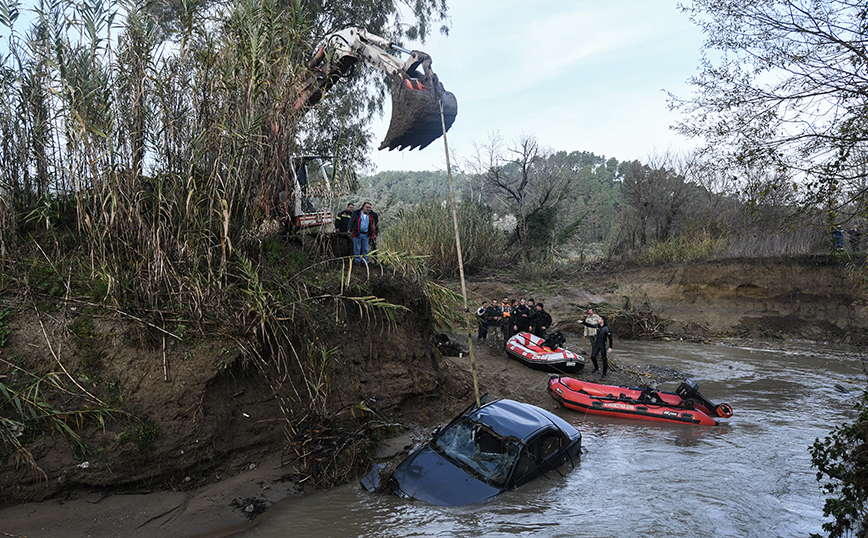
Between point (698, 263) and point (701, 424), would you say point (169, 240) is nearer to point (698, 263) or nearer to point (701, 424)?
point (701, 424)

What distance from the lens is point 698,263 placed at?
23.0 m

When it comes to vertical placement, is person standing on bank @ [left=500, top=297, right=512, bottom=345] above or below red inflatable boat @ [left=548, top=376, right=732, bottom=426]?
above

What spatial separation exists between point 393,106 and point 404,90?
15.1 inches

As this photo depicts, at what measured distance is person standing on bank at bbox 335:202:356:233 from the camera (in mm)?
9867

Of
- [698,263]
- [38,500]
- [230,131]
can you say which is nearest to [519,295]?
[698,263]

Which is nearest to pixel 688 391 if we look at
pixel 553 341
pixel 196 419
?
pixel 553 341

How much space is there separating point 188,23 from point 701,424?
1042 cm

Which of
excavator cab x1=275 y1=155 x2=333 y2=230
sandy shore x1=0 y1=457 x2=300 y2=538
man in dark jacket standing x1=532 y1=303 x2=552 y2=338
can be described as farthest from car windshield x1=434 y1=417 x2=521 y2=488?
man in dark jacket standing x1=532 y1=303 x2=552 y2=338

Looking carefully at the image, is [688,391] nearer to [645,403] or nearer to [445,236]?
[645,403]

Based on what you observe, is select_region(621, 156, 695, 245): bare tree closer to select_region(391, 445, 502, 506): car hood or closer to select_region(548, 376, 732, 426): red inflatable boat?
select_region(548, 376, 732, 426): red inflatable boat

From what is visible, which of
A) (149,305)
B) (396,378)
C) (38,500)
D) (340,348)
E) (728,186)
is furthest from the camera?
(728,186)

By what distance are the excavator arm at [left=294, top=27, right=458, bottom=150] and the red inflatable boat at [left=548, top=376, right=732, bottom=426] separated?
5.90 meters

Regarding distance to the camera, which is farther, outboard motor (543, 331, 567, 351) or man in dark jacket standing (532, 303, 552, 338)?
man in dark jacket standing (532, 303, 552, 338)

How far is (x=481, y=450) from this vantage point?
681cm
